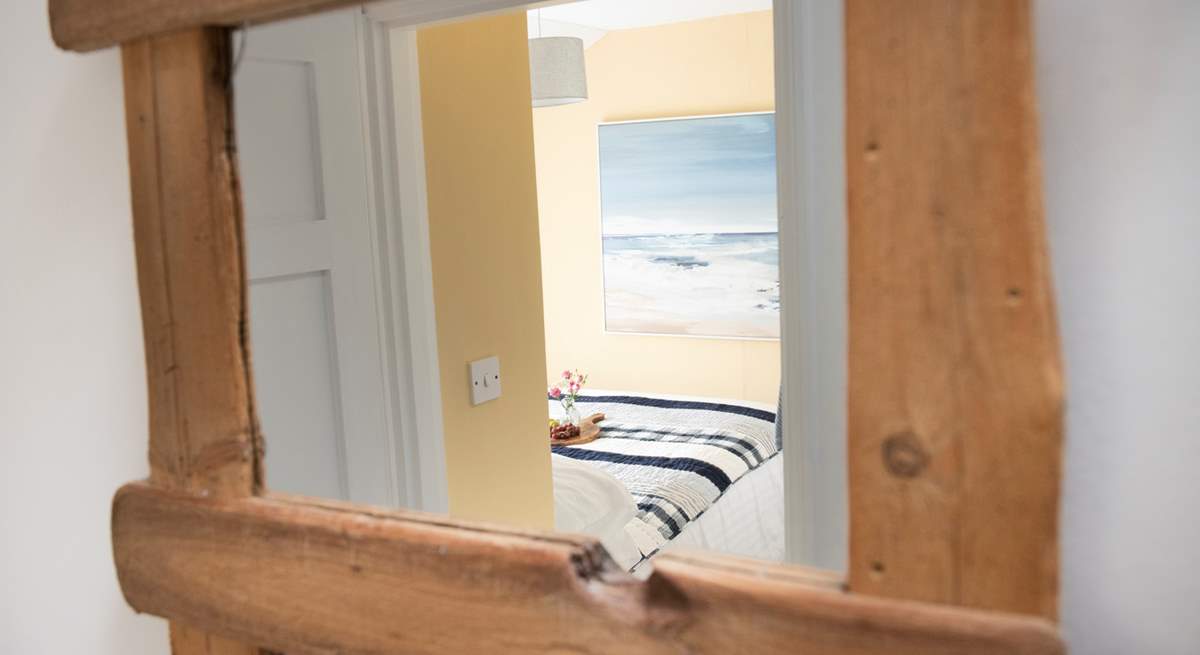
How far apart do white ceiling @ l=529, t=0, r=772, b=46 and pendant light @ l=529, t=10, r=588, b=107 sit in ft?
1.96

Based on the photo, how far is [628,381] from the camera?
3.96 meters

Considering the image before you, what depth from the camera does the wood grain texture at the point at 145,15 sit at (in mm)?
688

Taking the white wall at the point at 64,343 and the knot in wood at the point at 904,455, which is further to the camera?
the white wall at the point at 64,343

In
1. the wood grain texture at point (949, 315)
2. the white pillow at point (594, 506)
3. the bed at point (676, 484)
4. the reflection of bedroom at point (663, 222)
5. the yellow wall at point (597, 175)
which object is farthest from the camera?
the yellow wall at point (597, 175)

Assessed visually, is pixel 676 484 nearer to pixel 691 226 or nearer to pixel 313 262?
pixel 313 262

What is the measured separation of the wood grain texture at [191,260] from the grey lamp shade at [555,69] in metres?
1.85

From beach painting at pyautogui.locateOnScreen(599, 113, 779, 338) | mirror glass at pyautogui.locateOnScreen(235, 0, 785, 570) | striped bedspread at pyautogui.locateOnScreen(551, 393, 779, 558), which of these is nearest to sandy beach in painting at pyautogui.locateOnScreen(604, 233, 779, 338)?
beach painting at pyautogui.locateOnScreen(599, 113, 779, 338)

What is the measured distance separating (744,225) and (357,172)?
2601mm

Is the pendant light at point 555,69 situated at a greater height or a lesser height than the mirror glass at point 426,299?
greater

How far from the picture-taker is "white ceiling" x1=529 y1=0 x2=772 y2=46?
3.26 m

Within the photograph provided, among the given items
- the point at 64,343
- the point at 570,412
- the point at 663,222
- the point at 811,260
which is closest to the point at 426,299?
the point at 64,343

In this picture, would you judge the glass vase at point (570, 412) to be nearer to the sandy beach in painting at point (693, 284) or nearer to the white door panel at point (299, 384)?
the sandy beach in painting at point (693, 284)

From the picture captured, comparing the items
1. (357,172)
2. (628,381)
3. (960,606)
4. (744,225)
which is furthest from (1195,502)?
(628,381)

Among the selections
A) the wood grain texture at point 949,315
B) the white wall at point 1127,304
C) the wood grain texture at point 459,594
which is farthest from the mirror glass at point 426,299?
the white wall at point 1127,304
